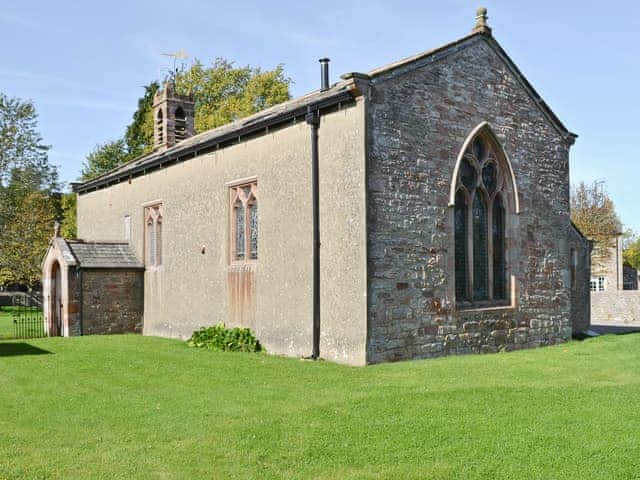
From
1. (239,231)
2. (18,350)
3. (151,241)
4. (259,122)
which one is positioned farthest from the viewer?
(151,241)

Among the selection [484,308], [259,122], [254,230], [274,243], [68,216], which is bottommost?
[484,308]

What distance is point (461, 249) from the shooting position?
52.4 feet

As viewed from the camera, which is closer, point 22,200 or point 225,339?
point 225,339

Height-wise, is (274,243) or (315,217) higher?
(315,217)

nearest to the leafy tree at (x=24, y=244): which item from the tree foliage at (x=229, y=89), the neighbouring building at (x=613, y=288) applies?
the tree foliage at (x=229, y=89)

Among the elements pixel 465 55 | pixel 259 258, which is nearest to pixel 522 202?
pixel 465 55

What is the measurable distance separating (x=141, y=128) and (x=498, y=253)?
37137 millimetres

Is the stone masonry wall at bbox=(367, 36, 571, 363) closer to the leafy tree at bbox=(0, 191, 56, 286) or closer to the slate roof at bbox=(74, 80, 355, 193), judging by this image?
the slate roof at bbox=(74, 80, 355, 193)

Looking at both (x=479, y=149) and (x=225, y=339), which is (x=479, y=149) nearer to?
(x=479, y=149)

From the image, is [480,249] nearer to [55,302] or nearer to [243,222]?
[243,222]

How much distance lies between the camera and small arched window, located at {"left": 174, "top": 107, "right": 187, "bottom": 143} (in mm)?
27719

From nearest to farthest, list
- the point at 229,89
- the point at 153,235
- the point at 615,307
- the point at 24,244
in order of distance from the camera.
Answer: the point at 153,235, the point at 615,307, the point at 24,244, the point at 229,89

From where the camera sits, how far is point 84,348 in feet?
55.4

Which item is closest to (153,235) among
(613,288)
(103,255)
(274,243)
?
(103,255)
